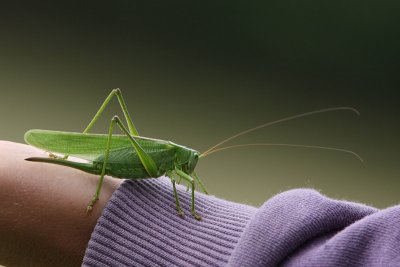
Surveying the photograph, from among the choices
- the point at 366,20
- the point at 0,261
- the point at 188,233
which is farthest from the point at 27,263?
the point at 366,20

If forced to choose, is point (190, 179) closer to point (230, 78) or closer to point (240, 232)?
point (240, 232)

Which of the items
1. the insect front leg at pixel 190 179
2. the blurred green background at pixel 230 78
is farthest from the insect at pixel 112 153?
the blurred green background at pixel 230 78

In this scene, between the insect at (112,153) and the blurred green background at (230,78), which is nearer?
the insect at (112,153)

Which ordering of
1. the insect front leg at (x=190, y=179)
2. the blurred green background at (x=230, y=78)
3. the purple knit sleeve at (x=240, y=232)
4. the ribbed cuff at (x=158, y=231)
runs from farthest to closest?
the blurred green background at (x=230, y=78) → the insect front leg at (x=190, y=179) → the ribbed cuff at (x=158, y=231) → the purple knit sleeve at (x=240, y=232)

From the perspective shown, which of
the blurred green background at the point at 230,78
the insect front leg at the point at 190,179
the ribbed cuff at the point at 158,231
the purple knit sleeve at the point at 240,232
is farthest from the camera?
the blurred green background at the point at 230,78

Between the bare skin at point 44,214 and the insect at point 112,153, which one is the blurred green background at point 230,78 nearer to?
the insect at point 112,153

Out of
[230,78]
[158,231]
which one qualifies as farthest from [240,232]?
[230,78]

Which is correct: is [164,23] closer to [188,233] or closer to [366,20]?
[366,20]

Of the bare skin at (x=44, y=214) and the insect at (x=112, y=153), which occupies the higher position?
the insect at (x=112, y=153)
